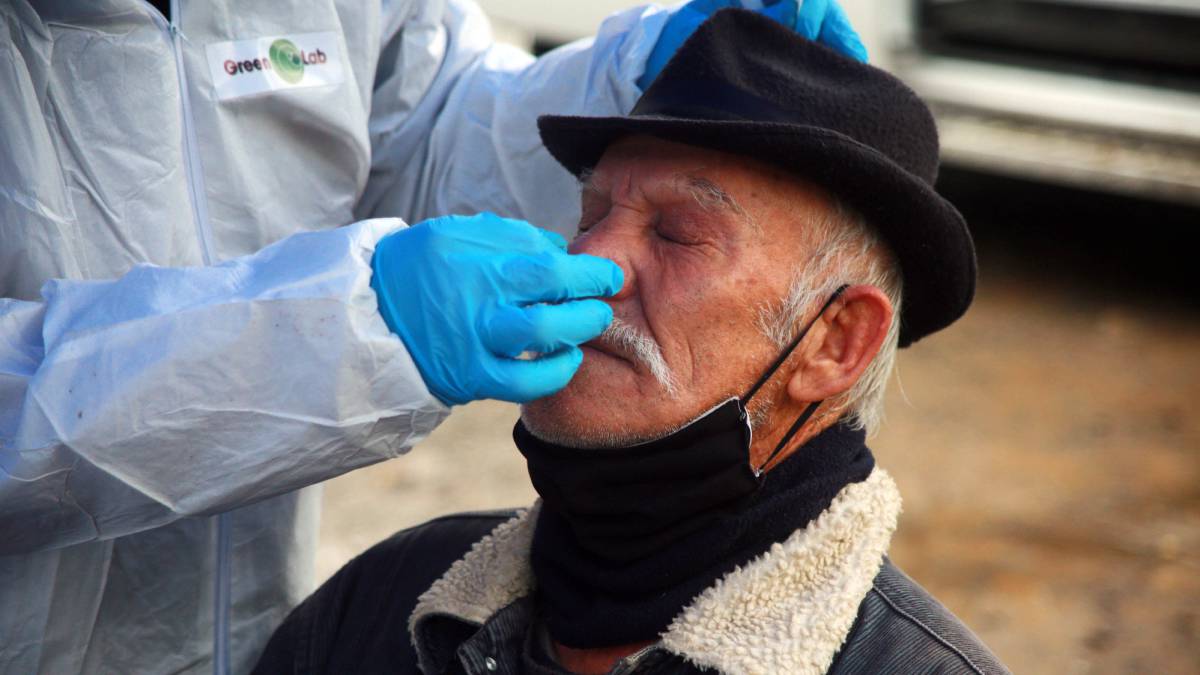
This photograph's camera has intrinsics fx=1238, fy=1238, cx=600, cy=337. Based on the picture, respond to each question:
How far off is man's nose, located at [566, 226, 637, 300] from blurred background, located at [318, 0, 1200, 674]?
103 inches

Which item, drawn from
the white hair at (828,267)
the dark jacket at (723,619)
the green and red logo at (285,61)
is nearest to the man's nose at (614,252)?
the white hair at (828,267)

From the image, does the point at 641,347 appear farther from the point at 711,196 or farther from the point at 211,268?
the point at 211,268

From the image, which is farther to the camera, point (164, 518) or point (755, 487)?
point (755, 487)

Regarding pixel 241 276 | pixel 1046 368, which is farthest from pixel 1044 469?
pixel 241 276

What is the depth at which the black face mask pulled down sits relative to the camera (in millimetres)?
1930

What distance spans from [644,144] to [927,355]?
4.51m

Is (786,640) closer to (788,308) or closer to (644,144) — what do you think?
(788,308)

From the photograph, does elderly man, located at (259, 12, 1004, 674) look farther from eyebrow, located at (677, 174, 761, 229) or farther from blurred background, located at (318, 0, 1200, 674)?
blurred background, located at (318, 0, 1200, 674)

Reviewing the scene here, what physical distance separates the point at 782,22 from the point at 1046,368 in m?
4.41

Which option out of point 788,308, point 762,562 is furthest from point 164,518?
point 788,308

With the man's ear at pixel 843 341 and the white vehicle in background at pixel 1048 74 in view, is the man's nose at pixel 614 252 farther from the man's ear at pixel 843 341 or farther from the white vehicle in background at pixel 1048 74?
the white vehicle in background at pixel 1048 74

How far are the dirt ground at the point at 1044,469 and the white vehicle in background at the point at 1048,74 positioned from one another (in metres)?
0.71

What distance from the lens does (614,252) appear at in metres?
2.07

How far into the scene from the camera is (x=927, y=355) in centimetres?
633
